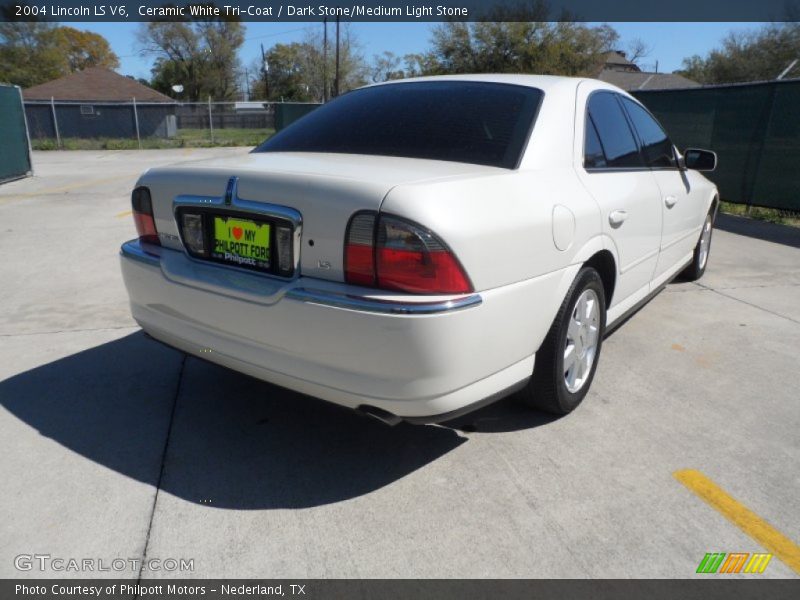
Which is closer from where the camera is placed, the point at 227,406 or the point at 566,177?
the point at 566,177

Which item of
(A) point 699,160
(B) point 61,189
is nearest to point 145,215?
(A) point 699,160

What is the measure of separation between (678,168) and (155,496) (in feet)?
12.7

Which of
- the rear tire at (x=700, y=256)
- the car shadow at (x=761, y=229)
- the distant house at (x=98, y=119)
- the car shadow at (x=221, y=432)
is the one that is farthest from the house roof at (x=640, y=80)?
the car shadow at (x=221, y=432)

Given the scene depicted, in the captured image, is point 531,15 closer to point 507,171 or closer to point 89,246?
point 89,246

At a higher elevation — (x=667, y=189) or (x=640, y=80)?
(x=640, y=80)

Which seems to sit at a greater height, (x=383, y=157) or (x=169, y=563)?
(x=383, y=157)

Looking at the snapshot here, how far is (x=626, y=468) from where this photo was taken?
266cm

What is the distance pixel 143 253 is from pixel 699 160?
3.79 meters

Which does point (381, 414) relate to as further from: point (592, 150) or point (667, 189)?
point (667, 189)

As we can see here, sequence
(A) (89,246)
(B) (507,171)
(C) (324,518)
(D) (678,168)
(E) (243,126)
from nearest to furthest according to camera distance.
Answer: (C) (324,518) → (B) (507,171) → (D) (678,168) → (A) (89,246) → (E) (243,126)

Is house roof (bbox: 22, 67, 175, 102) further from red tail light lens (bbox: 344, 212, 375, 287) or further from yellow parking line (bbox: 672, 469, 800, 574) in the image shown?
yellow parking line (bbox: 672, 469, 800, 574)

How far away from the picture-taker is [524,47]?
127 feet
